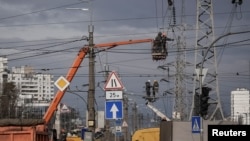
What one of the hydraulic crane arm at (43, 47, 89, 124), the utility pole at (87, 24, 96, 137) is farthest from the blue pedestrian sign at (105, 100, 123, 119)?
the hydraulic crane arm at (43, 47, 89, 124)

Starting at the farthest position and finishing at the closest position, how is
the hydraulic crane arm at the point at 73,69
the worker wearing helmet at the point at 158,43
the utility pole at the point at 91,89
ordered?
the hydraulic crane arm at the point at 73,69 < the worker wearing helmet at the point at 158,43 < the utility pole at the point at 91,89

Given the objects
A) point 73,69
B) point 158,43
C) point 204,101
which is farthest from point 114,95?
point 73,69

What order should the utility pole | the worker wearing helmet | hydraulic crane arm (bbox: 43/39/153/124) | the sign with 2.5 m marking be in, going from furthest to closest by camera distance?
hydraulic crane arm (bbox: 43/39/153/124)
the worker wearing helmet
the utility pole
the sign with 2.5 m marking

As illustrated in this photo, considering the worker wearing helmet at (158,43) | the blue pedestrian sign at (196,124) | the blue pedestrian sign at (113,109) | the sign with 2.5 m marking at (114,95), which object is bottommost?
the blue pedestrian sign at (196,124)

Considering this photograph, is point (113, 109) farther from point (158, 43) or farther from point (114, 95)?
point (158, 43)

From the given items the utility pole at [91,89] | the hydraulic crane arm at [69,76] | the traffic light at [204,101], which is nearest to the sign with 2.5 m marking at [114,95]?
the utility pole at [91,89]

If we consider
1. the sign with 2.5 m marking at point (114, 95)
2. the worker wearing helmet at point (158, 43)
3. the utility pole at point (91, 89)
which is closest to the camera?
the sign with 2.5 m marking at point (114, 95)

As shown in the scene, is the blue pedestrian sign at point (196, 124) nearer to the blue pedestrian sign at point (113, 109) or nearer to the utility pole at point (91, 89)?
the utility pole at point (91, 89)

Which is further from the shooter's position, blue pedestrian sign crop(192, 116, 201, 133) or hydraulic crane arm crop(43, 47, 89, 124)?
hydraulic crane arm crop(43, 47, 89, 124)

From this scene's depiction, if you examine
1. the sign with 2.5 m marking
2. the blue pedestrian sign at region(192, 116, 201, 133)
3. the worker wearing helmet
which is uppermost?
the worker wearing helmet

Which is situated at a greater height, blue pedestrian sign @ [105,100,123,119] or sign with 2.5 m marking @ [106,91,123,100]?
sign with 2.5 m marking @ [106,91,123,100]

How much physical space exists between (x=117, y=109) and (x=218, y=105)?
2479 centimetres

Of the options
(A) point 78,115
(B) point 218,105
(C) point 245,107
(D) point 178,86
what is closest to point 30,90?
(A) point 78,115

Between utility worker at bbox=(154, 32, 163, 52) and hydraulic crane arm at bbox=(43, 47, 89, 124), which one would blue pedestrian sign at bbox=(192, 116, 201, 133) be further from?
hydraulic crane arm at bbox=(43, 47, 89, 124)
